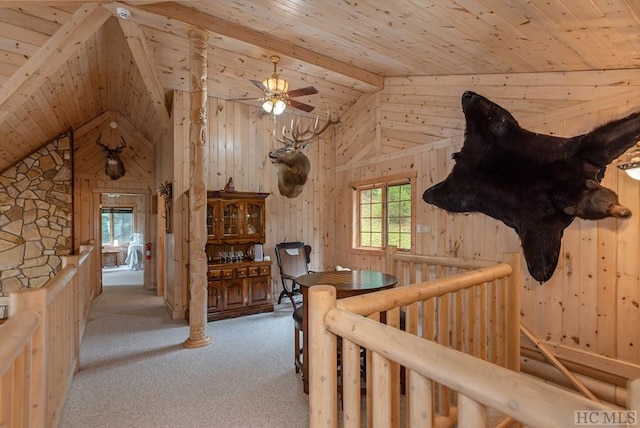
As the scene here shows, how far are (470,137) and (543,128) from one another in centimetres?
65

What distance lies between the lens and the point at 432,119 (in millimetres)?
4188

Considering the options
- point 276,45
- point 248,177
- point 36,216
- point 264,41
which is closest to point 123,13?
point 264,41

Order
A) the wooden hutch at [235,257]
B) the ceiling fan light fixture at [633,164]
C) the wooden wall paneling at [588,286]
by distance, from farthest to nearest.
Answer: the wooden hutch at [235,257], the wooden wall paneling at [588,286], the ceiling fan light fixture at [633,164]

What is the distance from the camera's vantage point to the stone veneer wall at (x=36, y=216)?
555cm

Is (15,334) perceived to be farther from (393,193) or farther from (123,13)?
(393,193)

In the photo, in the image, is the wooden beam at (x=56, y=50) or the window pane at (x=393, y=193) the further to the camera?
the window pane at (x=393, y=193)

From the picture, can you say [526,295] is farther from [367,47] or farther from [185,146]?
[185,146]

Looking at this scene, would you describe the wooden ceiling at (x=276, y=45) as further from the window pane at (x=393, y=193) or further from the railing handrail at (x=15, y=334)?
the railing handrail at (x=15, y=334)

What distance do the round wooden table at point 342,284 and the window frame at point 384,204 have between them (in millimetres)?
1721

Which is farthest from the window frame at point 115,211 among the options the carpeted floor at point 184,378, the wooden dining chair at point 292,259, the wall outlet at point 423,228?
the wall outlet at point 423,228

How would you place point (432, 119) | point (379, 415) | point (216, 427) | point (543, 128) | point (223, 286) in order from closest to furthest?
point (379, 415) < point (216, 427) < point (543, 128) < point (432, 119) < point (223, 286)

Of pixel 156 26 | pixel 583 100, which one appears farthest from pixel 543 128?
pixel 156 26

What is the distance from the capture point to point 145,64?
13.1ft

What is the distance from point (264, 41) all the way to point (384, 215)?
2889 mm
